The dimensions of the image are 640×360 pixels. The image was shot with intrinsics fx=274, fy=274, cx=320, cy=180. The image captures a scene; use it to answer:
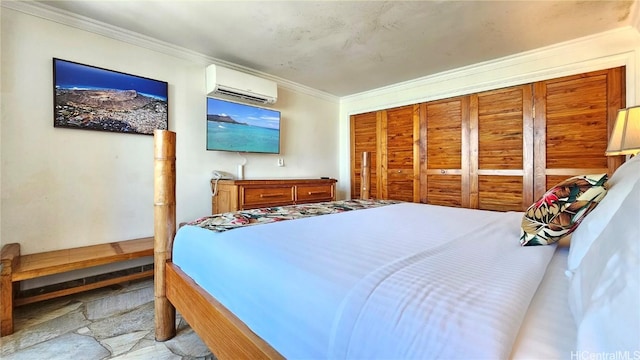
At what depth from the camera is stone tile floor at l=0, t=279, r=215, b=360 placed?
1523mm

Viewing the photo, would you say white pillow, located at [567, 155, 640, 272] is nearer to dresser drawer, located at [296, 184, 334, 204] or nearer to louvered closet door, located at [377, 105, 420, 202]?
dresser drawer, located at [296, 184, 334, 204]

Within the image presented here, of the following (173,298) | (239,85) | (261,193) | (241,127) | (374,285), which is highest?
(239,85)

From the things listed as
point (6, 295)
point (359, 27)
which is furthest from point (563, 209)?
point (6, 295)

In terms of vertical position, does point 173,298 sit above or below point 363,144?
below

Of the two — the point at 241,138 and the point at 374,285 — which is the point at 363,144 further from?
the point at 374,285

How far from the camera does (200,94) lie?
10.2ft

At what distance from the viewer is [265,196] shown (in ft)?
10.3

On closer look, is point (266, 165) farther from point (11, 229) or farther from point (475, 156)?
point (475, 156)

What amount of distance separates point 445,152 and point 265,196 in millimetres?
2371

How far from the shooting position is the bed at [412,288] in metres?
0.54

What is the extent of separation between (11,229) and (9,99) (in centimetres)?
99

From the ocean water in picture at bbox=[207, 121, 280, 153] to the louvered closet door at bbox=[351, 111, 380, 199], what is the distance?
1.48 meters

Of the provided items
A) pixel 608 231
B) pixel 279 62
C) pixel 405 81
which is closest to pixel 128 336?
pixel 608 231

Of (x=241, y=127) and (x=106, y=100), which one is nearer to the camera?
(x=106, y=100)
